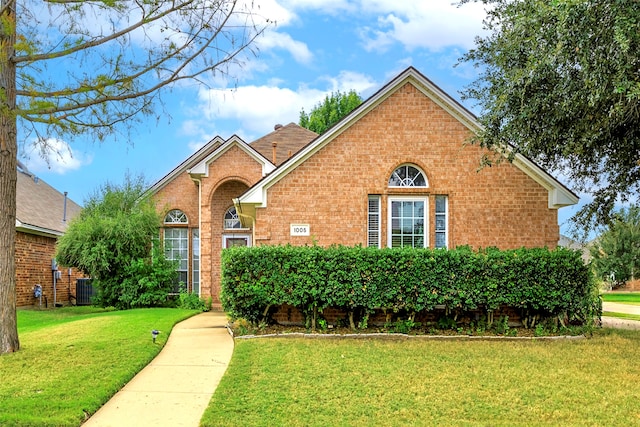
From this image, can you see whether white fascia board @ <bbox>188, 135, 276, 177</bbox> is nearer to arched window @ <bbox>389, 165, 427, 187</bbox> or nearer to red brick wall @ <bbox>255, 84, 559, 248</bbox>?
red brick wall @ <bbox>255, 84, 559, 248</bbox>

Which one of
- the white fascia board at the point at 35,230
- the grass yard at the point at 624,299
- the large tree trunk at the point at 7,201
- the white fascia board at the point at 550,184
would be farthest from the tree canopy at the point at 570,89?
the grass yard at the point at 624,299

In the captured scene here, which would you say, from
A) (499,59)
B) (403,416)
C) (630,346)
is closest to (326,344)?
(403,416)

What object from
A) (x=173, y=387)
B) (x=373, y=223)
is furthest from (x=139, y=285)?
(x=173, y=387)

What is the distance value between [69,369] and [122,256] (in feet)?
41.5

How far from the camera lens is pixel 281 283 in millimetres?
12250

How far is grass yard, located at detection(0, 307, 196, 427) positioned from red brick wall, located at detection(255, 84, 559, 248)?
422cm

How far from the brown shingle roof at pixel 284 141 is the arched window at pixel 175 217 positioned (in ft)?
13.5

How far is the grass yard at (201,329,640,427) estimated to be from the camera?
6.83m

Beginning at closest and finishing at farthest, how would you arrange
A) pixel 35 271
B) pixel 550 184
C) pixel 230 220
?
1. pixel 550 184
2. pixel 230 220
3. pixel 35 271

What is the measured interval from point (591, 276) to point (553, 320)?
4.41 feet

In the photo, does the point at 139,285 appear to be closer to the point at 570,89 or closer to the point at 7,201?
the point at 7,201

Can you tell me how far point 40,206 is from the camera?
27719 millimetres

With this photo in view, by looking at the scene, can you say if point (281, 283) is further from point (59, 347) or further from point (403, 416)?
point (403, 416)

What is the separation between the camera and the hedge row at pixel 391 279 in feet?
40.1
